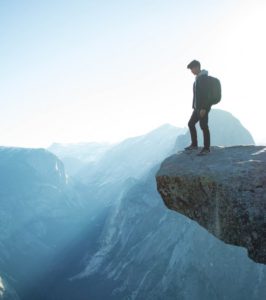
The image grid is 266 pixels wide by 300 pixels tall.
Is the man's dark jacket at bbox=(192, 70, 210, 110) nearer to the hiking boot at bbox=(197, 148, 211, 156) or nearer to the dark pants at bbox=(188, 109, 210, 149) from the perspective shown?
the dark pants at bbox=(188, 109, 210, 149)

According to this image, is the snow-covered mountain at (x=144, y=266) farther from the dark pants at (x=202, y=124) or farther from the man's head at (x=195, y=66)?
the man's head at (x=195, y=66)

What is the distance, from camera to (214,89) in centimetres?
1252

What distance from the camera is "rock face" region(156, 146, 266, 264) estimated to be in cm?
942

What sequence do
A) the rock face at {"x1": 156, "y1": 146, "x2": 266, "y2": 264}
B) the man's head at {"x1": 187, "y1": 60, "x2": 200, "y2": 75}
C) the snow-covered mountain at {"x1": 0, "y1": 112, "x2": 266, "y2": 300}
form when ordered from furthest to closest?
the snow-covered mountain at {"x1": 0, "y1": 112, "x2": 266, "y2": 300}, the man's head at {"x1": 187, "y1": 60, "x2": 200, "y2": 75}, the rock face at {"x1": 156, "y1": 146, "x2": 266, "y2": 264}

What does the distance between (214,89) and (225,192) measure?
414 centimetres

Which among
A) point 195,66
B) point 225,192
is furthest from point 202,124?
point 225,192

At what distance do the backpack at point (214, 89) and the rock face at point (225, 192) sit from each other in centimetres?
211

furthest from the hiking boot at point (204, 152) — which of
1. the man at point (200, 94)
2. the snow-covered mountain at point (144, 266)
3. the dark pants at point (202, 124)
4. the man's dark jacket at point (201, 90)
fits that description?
the snow-covered mountain at point (144, 266)

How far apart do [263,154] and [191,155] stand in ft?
8.63

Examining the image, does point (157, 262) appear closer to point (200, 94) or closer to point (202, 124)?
point (202, 124)

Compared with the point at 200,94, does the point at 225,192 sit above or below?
below

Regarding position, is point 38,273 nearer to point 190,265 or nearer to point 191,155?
point 190,265

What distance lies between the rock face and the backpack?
2109mm

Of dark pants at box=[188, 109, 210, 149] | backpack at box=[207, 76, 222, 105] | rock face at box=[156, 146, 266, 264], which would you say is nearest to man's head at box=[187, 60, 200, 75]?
backpack at box=[207, 76, 222, 105]
